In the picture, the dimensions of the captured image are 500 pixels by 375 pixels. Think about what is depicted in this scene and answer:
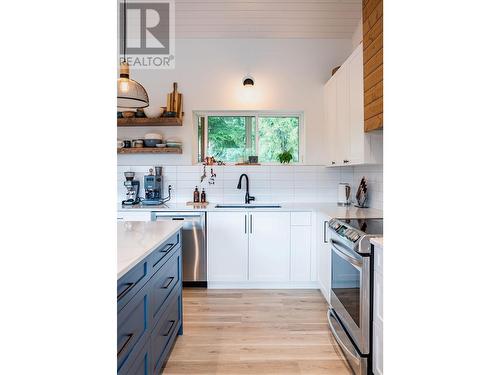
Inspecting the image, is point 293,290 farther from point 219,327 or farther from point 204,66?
point 204,66

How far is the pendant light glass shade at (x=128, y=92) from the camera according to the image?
198 cm

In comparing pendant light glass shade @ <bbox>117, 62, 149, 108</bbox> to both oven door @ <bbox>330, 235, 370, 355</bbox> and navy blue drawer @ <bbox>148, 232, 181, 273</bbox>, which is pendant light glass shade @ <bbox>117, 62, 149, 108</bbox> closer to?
navy blue drawer @ <bbox>148, 232, 181, 273</bbox>

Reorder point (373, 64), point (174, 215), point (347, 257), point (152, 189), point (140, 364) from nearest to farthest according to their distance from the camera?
point (140, 364) < point (347, 257) < point (373, 64) < point (174, 215) < point (152, 189)

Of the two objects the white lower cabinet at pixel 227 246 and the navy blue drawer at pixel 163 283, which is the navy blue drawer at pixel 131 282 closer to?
the navy blue drawer at pixel 163 283

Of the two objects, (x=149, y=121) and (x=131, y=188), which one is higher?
(x=149, y=121)

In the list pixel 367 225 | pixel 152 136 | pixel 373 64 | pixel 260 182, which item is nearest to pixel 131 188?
pixel 152 136

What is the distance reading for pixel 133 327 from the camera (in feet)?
4.55

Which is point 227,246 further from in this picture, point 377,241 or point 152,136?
point 377,241

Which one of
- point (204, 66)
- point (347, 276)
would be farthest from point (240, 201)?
point (347, 276)

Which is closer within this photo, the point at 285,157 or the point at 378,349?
the point at 378,349

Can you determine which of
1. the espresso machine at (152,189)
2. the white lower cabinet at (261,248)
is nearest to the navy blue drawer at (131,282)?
the white lower cabinet at (261,248)

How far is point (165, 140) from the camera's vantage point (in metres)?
3.92

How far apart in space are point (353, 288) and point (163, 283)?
114cm
